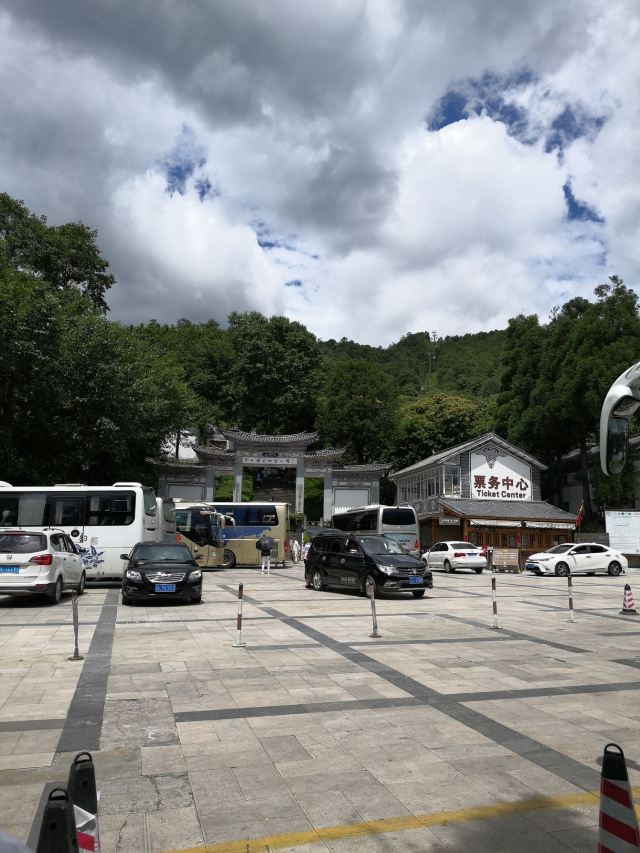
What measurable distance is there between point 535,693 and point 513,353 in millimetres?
46134

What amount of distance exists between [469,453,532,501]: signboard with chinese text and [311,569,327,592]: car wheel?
89.9 ft

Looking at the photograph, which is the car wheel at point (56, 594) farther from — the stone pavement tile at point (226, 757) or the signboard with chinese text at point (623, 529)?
the signboard with chinese text at point (623, 529)

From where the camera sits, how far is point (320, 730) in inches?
234

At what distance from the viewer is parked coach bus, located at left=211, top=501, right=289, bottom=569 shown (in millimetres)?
32406

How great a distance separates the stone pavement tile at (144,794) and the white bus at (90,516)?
16.4 m

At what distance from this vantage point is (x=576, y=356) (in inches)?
1674

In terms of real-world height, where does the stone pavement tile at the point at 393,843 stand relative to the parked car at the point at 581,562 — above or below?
below

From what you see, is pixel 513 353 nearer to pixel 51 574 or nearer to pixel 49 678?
pixel 51 574

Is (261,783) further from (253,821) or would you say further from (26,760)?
(26,760)

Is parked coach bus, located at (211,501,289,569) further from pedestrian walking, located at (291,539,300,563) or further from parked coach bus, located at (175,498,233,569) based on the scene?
pedestrian walking, located at (291,539,300,563)

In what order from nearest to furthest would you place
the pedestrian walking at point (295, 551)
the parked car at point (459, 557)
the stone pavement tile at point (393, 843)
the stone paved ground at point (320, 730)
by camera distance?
the stone pavement tile at point (393, 843)
the stone paved ground at point (320, 730)
the parked car at point (459, 557)
the pedestrian walking at point (295, 551)

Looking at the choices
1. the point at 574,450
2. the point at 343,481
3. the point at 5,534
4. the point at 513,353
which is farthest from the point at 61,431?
the point at 574,450

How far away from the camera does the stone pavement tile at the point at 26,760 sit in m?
5.05

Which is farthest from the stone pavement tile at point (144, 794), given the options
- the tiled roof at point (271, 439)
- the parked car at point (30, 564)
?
the tiled roof at point (271, 439)
